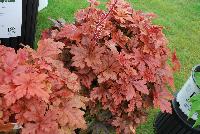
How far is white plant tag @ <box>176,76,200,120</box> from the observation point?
3.07 meters

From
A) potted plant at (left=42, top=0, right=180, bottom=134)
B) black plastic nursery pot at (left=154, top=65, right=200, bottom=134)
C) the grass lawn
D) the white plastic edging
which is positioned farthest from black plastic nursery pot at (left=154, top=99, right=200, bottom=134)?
the white plastic edging

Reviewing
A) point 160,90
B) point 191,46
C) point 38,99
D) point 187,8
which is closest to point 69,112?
point 38,99

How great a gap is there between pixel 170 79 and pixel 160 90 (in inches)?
4.2

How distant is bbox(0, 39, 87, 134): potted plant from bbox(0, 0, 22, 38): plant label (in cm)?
73

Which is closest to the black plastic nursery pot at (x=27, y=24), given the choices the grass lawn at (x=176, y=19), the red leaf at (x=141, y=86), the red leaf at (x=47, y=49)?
the red leaf at (x=47, y=49)

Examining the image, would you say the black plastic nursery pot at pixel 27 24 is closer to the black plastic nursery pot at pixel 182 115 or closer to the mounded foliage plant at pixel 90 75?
the mounded foliage plant at pixel 90 75

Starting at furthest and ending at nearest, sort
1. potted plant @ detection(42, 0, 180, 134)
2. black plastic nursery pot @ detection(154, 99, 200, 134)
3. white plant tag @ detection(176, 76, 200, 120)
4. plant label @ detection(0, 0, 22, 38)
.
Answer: black plastic nursery pot @ detection(154, 99, 200, 134), white plant tag @ detection(176, 76, 200, 120), plant label @ detection(0, 0, 22, 38), potted plant @ detection(42, 0, 180, 134)

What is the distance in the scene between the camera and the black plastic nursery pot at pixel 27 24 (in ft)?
9.37

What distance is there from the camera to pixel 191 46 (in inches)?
197

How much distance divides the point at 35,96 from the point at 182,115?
5.59ft

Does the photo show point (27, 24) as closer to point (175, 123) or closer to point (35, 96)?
point (35, 96)

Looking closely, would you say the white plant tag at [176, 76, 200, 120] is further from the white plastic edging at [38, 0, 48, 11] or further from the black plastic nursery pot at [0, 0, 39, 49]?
the white plastic edging at [38, 0, 48, 11]

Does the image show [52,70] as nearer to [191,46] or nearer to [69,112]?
[69,112]

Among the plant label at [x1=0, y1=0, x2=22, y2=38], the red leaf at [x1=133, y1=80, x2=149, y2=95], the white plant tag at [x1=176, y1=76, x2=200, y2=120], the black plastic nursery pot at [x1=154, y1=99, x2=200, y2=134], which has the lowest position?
the black plastic nursery pot at [x1=154, y1=99, x2=200, y2=134]
